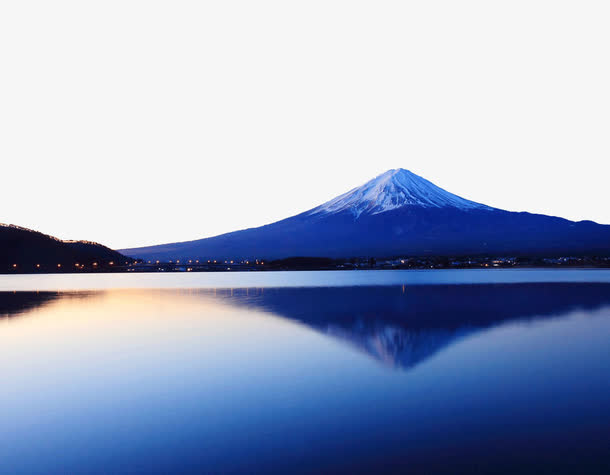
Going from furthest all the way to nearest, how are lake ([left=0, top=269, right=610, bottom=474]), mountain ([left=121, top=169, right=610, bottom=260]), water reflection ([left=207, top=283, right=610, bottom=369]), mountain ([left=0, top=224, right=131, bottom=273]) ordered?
mountain ([left=121, top=169, right=610, bottom=260]) → mountain ([left=0, top=224, right=131, bottom=273]) → water reflection ([left=207, top=283, right=610, bottom=369]) → lake ([left=0, top=269, right=610, bottom=474])

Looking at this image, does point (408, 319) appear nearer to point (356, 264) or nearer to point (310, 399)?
point (310, 399)

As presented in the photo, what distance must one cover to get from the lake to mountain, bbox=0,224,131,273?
123148mm

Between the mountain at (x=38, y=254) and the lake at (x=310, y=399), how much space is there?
12315 cm

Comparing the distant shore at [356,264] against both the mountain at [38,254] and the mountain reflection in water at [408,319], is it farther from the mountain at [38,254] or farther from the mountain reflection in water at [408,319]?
the mountain reflection in water at [408,319]

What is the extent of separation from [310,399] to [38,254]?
5472 inches

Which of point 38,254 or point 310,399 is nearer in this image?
point 310,399

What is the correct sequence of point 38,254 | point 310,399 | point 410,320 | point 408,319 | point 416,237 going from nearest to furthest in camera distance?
point 310,399 → point 410,320 → point 408,319 → point 38,254 → point 416,237

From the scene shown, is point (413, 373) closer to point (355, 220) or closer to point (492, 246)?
point (492, 246)

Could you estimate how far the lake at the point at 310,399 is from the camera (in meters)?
5.66

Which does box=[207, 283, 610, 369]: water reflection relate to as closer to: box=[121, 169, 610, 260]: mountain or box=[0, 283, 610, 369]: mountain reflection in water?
box=[0, 283, 610, 369]: mountain reflection in water

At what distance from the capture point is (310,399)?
829 centimetres

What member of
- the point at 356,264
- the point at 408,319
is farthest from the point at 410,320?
the point at 356,264

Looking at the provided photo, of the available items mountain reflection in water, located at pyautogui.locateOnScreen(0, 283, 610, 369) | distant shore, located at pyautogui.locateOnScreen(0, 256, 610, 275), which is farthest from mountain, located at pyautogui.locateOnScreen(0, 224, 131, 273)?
mountain reflection in water, located at pyautogui.locateOnScreen(0, 283, 610, 369)

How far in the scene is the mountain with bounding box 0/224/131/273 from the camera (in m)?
125
